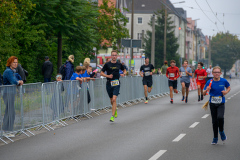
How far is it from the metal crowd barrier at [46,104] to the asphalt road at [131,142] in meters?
0.43

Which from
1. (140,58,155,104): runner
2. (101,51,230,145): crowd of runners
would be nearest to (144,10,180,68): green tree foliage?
(101,51,230,145): crowd of runners

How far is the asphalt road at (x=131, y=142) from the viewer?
27.1ft

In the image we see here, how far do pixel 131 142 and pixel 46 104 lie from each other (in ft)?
10.9

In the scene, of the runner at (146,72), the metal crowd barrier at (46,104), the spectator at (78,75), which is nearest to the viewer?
the metal crowd barrier at (46,104)

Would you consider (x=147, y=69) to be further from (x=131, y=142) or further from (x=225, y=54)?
(x=225, y=54)

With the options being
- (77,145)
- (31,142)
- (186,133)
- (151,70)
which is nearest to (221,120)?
(186,133)

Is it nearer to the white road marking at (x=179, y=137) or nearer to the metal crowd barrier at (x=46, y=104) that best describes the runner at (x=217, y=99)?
the white road marking at (x=179, y=137)

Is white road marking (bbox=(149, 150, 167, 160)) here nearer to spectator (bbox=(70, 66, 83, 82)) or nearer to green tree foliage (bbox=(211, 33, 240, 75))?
spectator (bbox=(70, 66, 83, 82))

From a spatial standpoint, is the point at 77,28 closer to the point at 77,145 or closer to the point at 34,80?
the point at 34,80

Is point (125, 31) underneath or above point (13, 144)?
above

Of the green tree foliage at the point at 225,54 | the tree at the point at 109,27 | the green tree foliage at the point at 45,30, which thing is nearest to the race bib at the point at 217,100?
the green tree foliage at the point at 45,30

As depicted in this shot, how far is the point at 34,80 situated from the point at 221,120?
2193 cm

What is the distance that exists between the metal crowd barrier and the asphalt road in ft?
1.42

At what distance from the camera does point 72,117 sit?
14383mm
